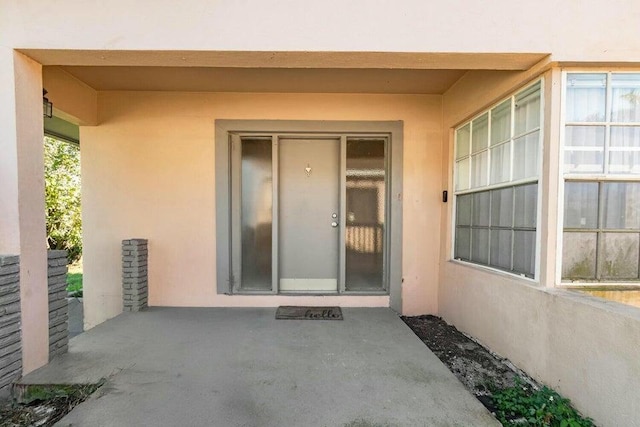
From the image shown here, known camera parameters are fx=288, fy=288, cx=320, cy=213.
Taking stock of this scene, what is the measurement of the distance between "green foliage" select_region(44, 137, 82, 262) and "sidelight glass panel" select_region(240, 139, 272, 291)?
7.57 meters

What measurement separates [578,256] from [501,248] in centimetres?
Result: 61

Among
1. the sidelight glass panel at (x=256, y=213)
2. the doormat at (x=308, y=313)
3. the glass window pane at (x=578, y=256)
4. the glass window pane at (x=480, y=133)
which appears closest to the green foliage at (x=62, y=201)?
the sidelight glass panel at (x=256, y=213)

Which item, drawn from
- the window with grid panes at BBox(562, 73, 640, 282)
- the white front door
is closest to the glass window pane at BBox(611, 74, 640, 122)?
the window with grid panes at BBox(562, 73, 640, 282)

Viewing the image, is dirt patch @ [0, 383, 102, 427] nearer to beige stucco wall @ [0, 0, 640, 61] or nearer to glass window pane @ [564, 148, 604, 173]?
beige stucco wall @ [0, 0, 640, 61]

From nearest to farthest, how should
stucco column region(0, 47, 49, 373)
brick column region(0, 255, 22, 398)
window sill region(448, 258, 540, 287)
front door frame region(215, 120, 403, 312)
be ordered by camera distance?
brick column region(0, 255, 22, 398) → stucco column region(0, 47, 49, 373) → window sill region(448, 258, 540, 287) → front door frame region(215, 120, 403, 312)

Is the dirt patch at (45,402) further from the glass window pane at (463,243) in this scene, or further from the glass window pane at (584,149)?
the glass window pane at (584,149)

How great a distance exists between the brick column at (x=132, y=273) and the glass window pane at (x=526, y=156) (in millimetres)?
4327

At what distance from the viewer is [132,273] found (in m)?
3.64

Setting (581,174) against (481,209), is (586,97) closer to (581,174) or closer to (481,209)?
(581,174)

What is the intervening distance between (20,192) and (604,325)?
421 centimetres

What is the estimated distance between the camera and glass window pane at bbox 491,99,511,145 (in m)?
2.81

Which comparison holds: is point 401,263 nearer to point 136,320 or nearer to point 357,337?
point 357,337

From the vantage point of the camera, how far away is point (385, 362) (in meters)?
2.46

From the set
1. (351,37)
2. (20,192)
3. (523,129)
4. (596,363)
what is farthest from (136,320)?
(523,129)
